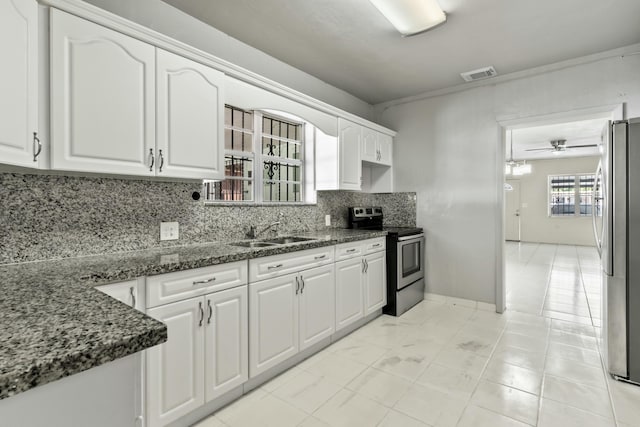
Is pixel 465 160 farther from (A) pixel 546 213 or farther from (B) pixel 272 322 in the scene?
(A) pixel 546 213

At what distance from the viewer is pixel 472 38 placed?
Result: 2.77 m

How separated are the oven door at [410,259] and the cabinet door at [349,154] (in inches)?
32.6

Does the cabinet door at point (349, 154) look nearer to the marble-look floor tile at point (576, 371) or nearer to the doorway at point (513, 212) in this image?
the marble-look floor tile at point (576, 371)

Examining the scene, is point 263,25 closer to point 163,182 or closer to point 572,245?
point 163,182

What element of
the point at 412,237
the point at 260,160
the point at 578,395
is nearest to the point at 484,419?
the point at 578,395

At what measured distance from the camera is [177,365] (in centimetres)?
170

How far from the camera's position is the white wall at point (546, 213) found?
9062mm

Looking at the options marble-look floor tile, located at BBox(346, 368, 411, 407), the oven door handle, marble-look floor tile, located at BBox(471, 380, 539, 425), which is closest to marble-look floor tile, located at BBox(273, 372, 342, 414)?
marble-look floor tile, located at BBox(346, 368, 411, 407)

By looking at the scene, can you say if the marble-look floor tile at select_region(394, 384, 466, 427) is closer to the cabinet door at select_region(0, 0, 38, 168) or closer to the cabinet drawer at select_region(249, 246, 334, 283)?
the cabinet drawer at select_region(249, 246, 334, 283)

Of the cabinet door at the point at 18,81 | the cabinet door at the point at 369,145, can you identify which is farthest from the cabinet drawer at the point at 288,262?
the cabinet door at the point at 369,145

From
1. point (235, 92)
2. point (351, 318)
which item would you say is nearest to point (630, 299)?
point (351, 318)

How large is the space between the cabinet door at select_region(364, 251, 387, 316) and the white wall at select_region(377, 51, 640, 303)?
909mm

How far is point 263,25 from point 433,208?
9.12 ft

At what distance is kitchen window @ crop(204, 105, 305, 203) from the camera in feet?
9.28
